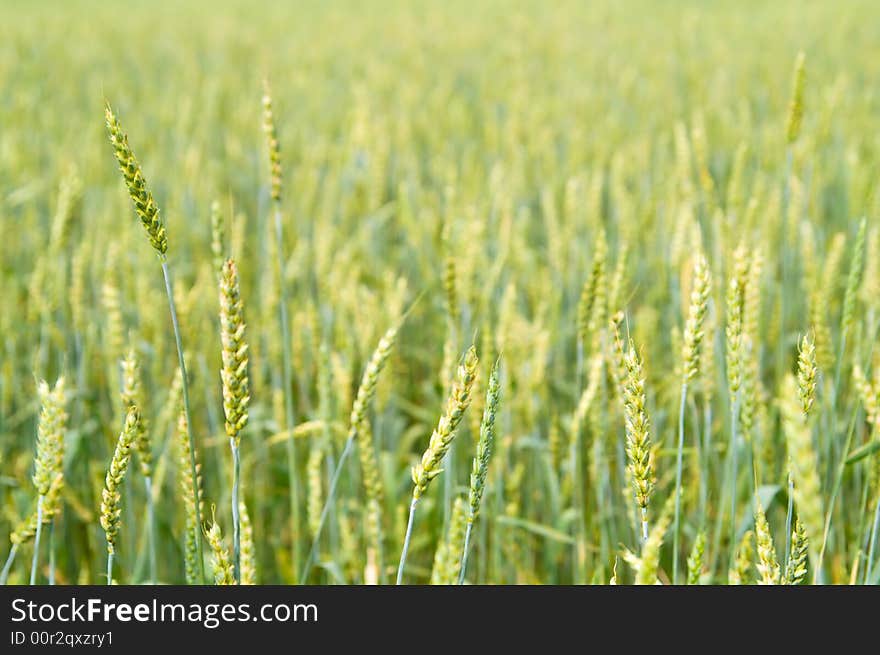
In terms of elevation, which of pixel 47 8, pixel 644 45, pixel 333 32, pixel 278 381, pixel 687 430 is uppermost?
pixel 47 8

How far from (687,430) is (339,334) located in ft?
2.53

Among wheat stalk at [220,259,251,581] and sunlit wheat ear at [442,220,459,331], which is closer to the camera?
wheat stalk at [220,259,251,581]

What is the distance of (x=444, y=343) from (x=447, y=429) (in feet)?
4.72

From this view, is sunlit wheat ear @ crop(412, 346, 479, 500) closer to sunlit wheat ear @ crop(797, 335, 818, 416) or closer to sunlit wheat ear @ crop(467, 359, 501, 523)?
sunlit wheat ear @ crop(467, 359, 501, 523)

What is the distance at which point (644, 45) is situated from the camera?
23.5 feet

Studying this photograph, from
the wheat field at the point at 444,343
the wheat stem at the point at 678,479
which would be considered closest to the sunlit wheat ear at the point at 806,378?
the wheat field at the point at 444,343

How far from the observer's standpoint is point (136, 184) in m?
0.81

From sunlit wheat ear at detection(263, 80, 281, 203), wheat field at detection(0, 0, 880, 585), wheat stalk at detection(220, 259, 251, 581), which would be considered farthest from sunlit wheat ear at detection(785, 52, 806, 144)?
wheat stalk at detection(220, 259, 251, 581)

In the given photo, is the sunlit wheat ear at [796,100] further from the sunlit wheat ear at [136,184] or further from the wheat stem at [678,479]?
the sunlit wheat ear at [136,184]

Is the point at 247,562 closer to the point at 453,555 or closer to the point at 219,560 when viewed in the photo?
the point at 219,560

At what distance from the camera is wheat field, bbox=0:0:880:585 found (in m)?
0.95

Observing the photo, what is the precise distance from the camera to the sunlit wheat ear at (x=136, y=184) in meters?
0.80
